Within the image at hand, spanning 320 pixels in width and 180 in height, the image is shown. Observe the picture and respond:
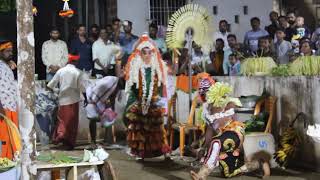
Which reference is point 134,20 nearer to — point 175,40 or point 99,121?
point 99,121

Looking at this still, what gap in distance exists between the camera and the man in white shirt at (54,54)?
12453mm

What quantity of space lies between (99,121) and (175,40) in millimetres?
2630

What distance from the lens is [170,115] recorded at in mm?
10859

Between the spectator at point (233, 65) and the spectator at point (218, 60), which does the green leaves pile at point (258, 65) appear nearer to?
the spectator at point (233, 65)

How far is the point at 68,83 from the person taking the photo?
36.8 ft

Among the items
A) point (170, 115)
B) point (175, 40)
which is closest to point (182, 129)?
point (170, 115)

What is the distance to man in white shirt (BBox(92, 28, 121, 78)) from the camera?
12.6 metres

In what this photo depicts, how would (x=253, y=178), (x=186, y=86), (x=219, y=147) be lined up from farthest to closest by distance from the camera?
(x=186, y=86)
(x=253, y=178)
(x=219, y=147)

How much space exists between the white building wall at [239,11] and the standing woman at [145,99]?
232 inches

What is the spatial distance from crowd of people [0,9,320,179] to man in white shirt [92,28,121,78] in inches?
0.8

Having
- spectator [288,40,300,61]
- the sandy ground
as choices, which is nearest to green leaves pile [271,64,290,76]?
spectator [288,40,300,61]

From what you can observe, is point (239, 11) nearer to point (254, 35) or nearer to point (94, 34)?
point (254, 35)

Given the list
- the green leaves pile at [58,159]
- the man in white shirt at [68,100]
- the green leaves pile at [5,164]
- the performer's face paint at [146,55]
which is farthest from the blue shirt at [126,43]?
the green leaves pile at [5,164]

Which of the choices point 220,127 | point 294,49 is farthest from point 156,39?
point 220,127
